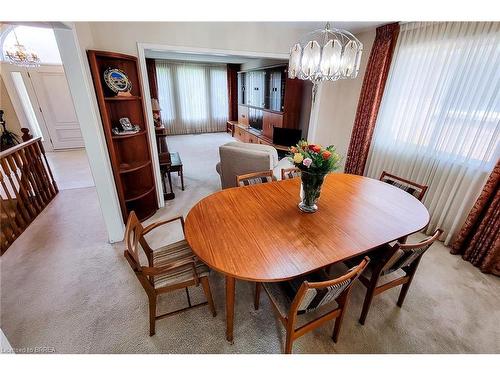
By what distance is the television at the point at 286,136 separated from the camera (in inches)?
174

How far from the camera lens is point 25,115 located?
5.24 metres

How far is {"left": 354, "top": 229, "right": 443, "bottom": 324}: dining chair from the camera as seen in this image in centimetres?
122

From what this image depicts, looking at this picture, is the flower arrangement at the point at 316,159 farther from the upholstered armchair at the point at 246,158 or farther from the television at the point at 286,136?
the television at the point at 286,136

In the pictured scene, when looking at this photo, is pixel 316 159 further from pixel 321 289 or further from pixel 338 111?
pixel 338 111

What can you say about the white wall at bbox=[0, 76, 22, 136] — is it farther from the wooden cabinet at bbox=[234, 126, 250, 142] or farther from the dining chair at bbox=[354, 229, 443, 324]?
the dining chair at bbox=[354, 229, 443, 324]

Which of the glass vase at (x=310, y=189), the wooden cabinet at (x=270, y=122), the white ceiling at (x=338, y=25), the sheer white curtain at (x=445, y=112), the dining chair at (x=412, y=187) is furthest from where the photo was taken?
the wooden cabinet at (x=270, y=122)

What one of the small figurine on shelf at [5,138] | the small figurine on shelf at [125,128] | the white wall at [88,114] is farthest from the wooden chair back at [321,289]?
the small figurine on shelf at [5,138]

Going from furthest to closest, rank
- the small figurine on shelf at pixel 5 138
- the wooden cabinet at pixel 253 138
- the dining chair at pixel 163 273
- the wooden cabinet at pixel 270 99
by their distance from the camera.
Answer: the wooden cabinet at pixel 253 138
the small figurine on shelf at pixel 5 138
the wooden cabinet at pixel 270 99
the dining chair at pixel 163 273

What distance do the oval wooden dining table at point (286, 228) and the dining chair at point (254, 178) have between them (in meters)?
0.22

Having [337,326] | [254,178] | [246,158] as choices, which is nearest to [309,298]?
[337,326]

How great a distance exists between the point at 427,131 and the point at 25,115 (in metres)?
8.04

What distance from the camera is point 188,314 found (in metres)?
1.61
